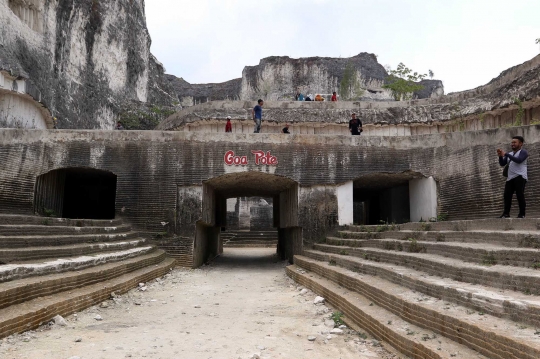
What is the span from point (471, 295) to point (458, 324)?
1.52 feet

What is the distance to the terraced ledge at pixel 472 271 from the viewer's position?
12.9ft

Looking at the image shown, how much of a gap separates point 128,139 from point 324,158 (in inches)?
206

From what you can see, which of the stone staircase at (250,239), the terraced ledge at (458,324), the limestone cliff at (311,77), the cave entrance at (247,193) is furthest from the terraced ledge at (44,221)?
the limestone cliff at (311,77)

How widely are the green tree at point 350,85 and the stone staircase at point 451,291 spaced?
29.2m

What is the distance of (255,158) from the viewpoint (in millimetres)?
11844

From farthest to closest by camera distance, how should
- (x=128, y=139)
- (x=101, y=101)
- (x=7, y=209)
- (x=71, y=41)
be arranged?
(x=101, y=101) < (x=71, y=41) < (x=128, y=139) < (x=7, y=209)

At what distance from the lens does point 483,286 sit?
4.39 metres

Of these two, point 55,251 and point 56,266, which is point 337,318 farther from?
point 55,251

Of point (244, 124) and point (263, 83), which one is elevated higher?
point (263, 83)

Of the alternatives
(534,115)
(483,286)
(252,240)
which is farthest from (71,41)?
(483,286)

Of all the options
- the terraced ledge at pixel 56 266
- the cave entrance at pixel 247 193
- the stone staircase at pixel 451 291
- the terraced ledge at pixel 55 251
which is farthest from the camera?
the cave entrance at pixel 247 193

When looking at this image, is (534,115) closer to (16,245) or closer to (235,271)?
(235,271)

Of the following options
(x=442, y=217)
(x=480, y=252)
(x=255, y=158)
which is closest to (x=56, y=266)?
(x=480, y=252)

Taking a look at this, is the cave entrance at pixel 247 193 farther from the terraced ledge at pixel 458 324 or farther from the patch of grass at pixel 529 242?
the patch of grass at pixel 529 242
